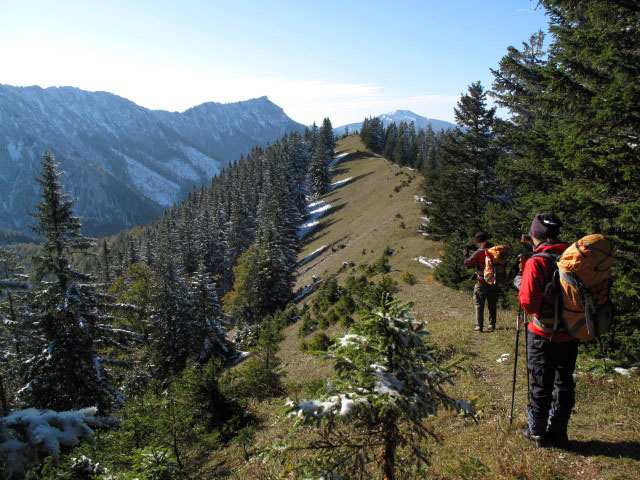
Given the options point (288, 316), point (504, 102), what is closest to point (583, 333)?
point (504, 102)

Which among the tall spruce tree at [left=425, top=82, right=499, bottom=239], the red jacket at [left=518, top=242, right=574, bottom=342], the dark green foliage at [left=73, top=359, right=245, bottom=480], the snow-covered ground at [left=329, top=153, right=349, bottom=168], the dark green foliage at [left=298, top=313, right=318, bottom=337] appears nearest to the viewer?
the red jacket at [left=518, top=242, right=574, bottom=342]

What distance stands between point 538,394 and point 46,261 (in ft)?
67.3

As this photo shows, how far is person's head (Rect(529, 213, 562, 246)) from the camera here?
4941 millimetres

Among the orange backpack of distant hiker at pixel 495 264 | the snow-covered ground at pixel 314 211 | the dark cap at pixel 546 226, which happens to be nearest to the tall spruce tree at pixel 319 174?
the snow-covered ground at pixel 314 211

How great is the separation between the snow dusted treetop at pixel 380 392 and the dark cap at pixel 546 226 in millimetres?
2565

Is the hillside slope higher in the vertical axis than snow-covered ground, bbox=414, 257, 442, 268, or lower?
higher

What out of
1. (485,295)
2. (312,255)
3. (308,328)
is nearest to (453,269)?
(485,295)

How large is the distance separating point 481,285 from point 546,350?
20.3ft

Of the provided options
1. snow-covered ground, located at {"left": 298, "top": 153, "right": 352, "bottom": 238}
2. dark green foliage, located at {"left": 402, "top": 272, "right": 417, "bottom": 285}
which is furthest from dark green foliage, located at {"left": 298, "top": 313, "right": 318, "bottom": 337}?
snow-covered ground, located at {"left": 298, "top": 153, "right": 352, "bottom": 238}

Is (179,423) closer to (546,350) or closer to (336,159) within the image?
(546,350)

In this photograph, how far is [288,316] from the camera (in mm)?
34531

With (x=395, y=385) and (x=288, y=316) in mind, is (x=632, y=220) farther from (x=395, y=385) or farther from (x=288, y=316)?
(x=288, y=316)

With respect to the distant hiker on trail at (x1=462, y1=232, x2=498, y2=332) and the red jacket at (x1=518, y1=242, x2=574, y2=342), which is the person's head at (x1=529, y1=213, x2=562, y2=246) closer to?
the red jacket at (x1=518, y1=242, x2=574, y2=342)

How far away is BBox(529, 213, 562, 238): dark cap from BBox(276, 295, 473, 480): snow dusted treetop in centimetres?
257
